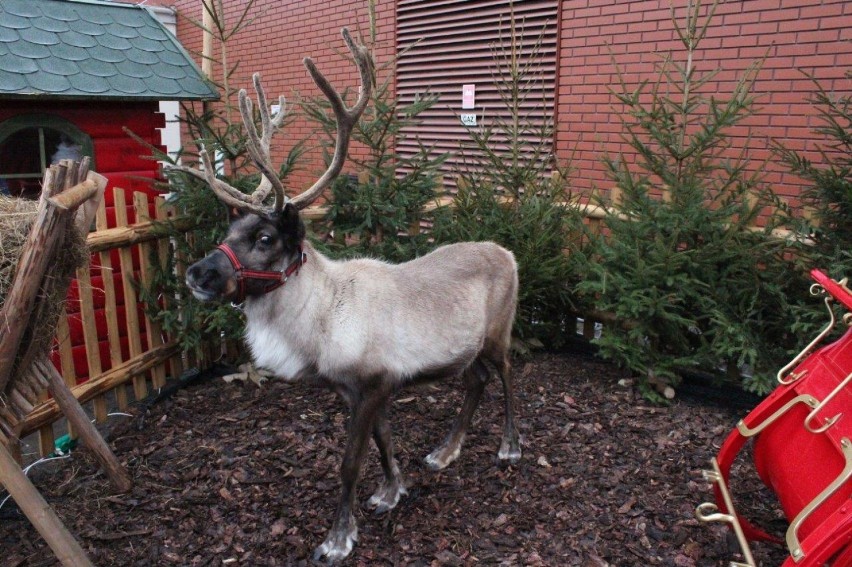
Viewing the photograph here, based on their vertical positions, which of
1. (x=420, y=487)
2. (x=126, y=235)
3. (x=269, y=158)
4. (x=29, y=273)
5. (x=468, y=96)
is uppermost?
(x=468, y=96)

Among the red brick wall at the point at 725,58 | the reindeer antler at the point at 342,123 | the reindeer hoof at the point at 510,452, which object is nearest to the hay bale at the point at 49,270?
the reindeer antler at the point at 342,123

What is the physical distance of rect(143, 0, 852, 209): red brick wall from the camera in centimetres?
574

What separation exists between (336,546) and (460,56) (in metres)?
7.46

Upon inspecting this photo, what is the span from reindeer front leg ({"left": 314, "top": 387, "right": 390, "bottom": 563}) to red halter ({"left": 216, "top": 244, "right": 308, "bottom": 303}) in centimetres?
63

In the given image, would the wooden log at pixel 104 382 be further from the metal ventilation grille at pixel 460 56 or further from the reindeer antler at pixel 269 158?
the metal ventilation grille at pixel 460 56

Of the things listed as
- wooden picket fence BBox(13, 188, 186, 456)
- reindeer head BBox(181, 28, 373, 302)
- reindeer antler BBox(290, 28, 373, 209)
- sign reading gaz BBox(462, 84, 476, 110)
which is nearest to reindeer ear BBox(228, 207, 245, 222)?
reindeer head BBox(181, 28, 373, 302)

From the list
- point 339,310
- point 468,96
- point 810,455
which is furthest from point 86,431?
point 468,96

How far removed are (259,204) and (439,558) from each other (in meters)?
1.94

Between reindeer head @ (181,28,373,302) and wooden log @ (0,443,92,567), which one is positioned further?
reindeer head @ (181,28,373,302)

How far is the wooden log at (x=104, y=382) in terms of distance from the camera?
4023 millimetres

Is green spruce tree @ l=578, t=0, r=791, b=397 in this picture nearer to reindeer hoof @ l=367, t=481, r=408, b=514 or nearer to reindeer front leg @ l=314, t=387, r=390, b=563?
reindeer hoof @ l=367, t=481, r=408, b=514

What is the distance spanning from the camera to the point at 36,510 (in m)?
2.55

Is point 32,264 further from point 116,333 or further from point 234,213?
point 116,333

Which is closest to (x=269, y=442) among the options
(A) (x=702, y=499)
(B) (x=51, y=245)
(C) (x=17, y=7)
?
(B) (x=51, y=245)
